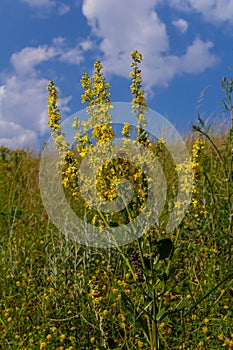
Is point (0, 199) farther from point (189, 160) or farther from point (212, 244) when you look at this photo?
point (189, 160)

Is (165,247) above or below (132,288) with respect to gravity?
above

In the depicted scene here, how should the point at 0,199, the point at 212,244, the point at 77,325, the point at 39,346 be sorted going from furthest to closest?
1. the point at 0,199
2. the point at 212,244
3. the point at 77,325
4. the point at 39,346

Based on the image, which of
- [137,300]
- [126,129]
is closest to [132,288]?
[137,300]

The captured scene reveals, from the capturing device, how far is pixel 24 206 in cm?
588

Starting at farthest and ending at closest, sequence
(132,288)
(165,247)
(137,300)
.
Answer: (132,288)
(137,300)
(165,247)

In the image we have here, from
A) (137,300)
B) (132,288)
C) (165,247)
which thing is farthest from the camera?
(132,288)

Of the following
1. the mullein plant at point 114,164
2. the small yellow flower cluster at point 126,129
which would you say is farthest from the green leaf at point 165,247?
the small yellow flower cluster at point 126,129

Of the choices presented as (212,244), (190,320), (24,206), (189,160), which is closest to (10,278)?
(190,320)

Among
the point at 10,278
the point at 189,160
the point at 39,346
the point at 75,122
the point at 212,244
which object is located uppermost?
the point at 75,122

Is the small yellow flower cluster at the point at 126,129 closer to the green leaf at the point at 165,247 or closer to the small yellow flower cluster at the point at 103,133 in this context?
the small yellow flower cluster at the point at 103,133

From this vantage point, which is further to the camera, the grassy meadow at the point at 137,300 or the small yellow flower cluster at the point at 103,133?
the grassy meadow at the point at 137,300

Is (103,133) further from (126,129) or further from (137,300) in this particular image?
(137,300)

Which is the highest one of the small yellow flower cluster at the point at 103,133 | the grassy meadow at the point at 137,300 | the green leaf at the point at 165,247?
the small yellow flower cluster at the point at 103,133

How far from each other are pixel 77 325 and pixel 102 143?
140 cm
